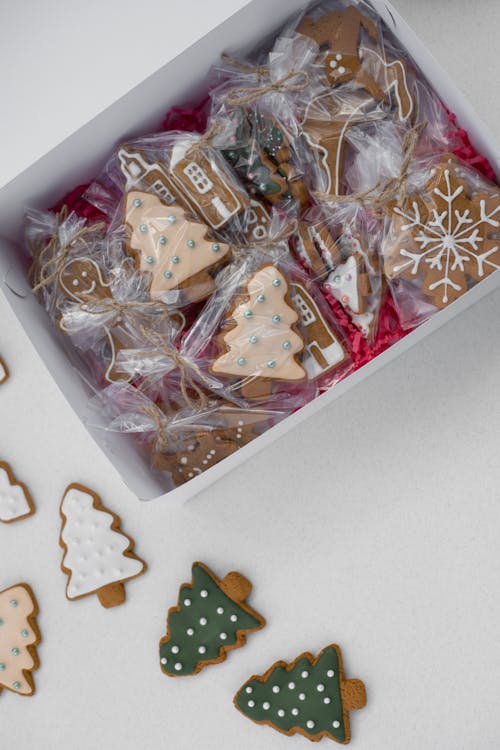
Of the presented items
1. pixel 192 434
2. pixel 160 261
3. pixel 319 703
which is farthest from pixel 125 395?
pixel 319 703

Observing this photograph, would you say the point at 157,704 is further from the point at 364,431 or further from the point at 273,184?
the point at 273,184

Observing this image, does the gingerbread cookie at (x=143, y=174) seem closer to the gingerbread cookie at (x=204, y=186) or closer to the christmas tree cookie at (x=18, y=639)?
the gingerbread cookie at (x=204, y=186)

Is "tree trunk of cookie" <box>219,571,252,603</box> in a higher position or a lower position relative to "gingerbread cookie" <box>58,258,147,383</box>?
lower

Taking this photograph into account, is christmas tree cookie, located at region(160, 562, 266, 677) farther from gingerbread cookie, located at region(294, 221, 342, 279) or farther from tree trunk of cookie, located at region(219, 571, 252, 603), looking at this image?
gingerbread cookie, located at region(294, 221, 342, 279)

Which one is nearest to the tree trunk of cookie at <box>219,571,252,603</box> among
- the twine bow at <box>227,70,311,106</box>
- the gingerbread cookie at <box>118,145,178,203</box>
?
the gingerbread cookie at <box>118,145,178,203</box>

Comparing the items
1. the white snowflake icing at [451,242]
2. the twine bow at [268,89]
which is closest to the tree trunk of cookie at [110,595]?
the white snowflake icing at [451,242]

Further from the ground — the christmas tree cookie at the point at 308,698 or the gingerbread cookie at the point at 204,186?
the gingerbread cookie at the point at 204,186
